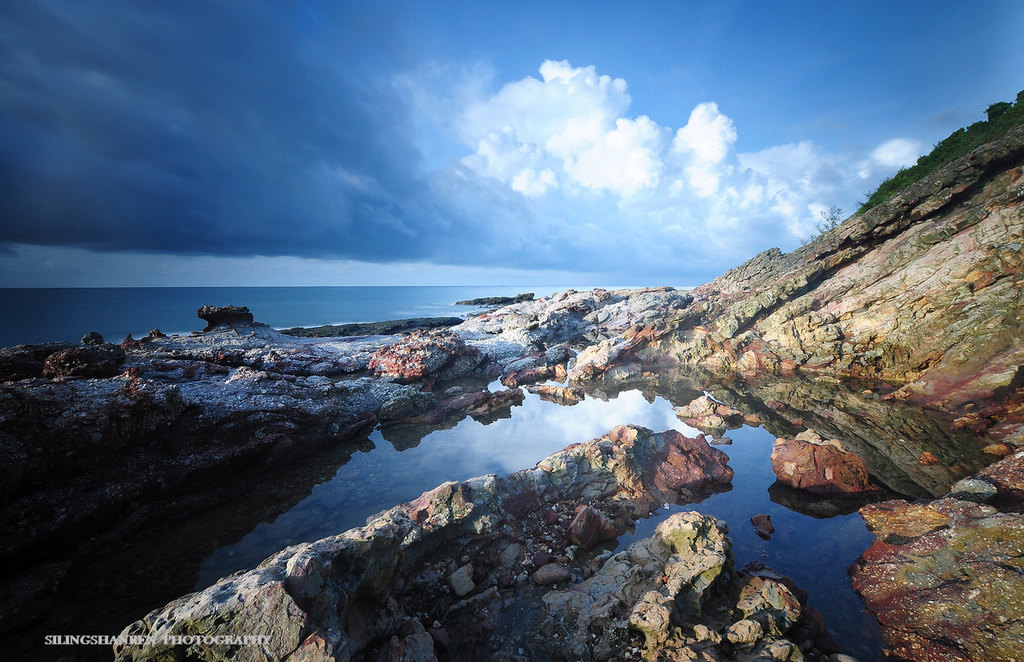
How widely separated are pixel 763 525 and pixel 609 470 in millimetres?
3374

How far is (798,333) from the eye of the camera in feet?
69.1

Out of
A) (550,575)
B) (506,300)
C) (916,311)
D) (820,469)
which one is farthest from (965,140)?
(506,300)

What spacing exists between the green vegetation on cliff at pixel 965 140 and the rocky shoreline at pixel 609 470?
1315 cm

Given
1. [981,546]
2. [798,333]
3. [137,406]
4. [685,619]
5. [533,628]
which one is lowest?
[533,628]

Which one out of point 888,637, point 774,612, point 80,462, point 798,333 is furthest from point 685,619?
point 798,333

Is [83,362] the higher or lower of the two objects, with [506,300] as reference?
lower

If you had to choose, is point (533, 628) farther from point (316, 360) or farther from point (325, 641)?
point (316, 360)

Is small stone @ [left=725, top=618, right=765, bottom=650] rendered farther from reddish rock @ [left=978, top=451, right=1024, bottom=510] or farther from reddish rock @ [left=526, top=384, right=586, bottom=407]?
reddish rock @ [left=526, top=384, right=586, bottom=407]

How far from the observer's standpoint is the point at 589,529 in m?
7.39

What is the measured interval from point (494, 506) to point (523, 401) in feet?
31.1

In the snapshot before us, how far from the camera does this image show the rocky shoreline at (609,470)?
15.9ft

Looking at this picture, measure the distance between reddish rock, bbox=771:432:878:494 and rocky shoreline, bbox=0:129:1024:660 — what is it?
0.05 meters

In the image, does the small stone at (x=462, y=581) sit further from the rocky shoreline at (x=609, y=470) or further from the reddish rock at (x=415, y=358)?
the reddish rock at (x=415, y=358)

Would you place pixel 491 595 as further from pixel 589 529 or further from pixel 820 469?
pixel 820 469
